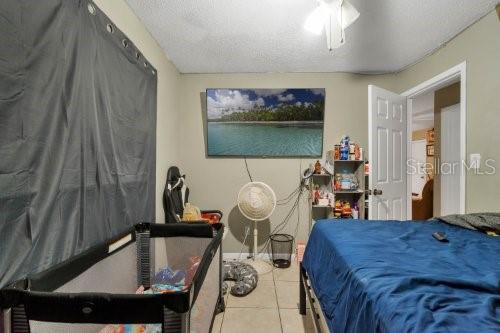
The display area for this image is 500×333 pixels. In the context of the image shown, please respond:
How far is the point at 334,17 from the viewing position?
1673 mm

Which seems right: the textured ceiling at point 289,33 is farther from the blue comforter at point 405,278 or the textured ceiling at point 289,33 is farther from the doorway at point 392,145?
the blue comforter at point 405,278

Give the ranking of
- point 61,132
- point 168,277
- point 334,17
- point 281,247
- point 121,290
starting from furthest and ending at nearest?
point 281,247, point 168,277, point 334,17, point 121,290, point 61,132

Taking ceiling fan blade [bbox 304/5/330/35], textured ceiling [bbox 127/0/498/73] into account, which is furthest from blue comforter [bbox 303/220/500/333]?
textured ceiling [bbox 127/0/498/73]

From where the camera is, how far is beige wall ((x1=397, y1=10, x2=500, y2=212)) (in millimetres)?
1929

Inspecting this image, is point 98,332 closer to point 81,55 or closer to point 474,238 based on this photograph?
point 81,55

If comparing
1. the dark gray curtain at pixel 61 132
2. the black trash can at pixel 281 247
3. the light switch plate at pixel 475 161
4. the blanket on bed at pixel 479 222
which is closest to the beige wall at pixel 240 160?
the black trash can at pixel 281 247

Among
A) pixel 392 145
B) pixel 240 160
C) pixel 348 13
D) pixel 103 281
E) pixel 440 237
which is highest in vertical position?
pixel 348 13

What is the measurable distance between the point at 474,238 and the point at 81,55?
2251mm

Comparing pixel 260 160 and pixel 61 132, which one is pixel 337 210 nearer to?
pixel 260 160

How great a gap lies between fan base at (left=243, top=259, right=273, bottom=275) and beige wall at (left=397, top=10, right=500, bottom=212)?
193 centimetres

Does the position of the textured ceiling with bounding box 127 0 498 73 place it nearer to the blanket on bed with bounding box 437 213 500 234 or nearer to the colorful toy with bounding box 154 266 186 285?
the blanket on bed with bounding box 437 213 500 234

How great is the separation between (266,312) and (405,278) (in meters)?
1.48

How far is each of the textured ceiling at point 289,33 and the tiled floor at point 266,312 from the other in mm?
2307

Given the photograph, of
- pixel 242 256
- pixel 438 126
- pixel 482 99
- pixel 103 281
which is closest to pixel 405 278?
pixel 103 281
